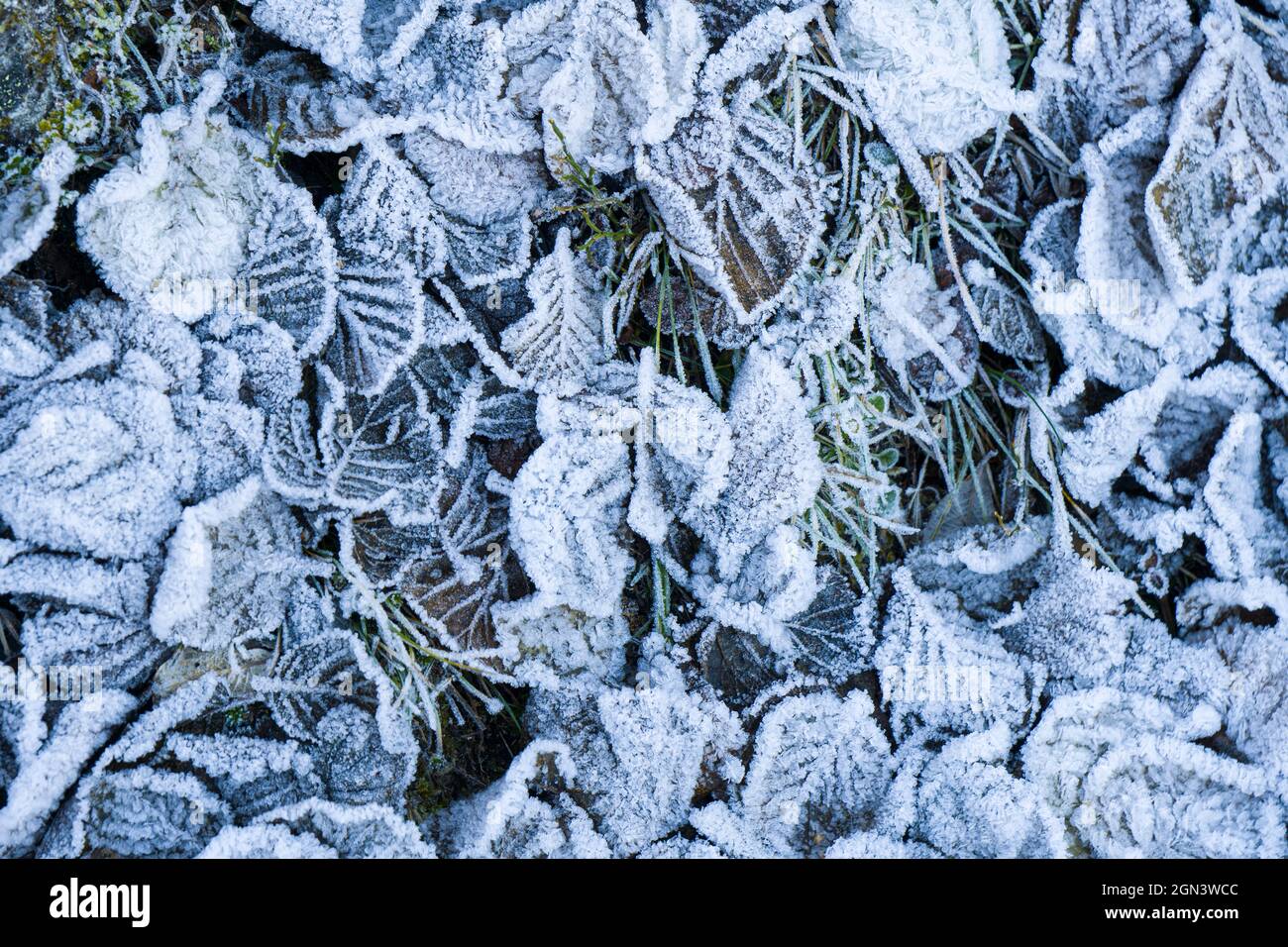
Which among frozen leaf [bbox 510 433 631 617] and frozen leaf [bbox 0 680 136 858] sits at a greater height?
frozen leaf [bbox 510 433 631 617]

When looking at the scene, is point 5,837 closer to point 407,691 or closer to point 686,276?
point 407,691

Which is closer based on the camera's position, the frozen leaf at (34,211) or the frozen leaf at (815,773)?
the frozen leaf at (34,211)

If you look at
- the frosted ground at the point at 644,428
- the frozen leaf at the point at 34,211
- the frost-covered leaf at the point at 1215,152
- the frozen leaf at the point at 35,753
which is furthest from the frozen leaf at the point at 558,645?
the frost-covered leaf at the point at 1215,152

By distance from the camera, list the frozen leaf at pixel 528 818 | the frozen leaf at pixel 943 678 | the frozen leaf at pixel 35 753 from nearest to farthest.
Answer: the frozen leaf at pixel 35 753 < the frozen leaf at pixel 528 818 < the frozen leaf at pixel 943 678

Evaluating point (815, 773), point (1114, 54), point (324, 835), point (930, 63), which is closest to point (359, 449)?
point (324, 835)

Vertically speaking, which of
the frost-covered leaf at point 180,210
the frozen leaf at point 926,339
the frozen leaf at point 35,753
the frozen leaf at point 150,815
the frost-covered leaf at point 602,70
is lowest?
the frozen leaf at point 150,815

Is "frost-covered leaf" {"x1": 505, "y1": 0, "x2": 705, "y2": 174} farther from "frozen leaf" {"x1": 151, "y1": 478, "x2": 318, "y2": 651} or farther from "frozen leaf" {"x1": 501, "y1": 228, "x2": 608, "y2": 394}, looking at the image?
"frozen leaf" {"x1": 151, "y1": 478, "x2": 318, "y2": 651}

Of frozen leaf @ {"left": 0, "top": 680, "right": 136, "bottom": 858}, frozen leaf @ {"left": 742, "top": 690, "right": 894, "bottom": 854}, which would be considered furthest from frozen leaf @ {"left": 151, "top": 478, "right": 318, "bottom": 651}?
frozen leaf @ {"left": 742, "top": 690, "right": 894, "bottom": 854}

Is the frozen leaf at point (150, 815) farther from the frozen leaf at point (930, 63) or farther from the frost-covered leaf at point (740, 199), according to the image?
the frozen leaf at point (930, 63)

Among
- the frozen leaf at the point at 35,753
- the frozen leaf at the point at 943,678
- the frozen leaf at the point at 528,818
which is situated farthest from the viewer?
the frozen leaf at the point at 943,678
